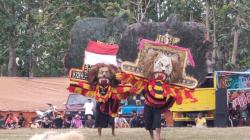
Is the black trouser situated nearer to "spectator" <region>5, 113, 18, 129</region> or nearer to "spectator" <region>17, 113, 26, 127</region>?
"spectator" <region>5, 113, 18, 129</region>

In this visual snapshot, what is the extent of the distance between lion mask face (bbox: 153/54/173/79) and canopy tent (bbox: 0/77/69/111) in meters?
14.3

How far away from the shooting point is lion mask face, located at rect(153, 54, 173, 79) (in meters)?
11.2

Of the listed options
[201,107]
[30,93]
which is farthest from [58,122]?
[201,107]

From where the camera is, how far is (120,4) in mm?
31156

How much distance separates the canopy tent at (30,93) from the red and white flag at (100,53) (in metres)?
11.0

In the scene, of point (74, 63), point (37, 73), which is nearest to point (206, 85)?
point (74, 63)

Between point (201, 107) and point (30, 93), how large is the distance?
8.52 m

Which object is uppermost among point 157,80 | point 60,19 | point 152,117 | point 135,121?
point 60,19

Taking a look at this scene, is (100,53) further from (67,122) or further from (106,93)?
(67,122)

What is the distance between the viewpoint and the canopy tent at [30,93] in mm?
24969

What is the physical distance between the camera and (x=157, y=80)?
36.7 ft

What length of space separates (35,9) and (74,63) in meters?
16.2

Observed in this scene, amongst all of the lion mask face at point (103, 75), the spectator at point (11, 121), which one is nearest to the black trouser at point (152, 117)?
the lion mask face at point (103, 75)

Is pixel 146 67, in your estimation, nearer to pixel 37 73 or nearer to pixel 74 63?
pixel 74 63
